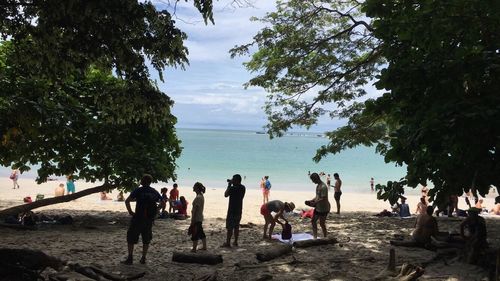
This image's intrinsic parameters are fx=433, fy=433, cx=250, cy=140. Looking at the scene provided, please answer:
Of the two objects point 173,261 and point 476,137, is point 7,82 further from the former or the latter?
point 476,137

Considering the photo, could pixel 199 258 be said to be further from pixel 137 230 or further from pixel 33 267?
pixel 33 267

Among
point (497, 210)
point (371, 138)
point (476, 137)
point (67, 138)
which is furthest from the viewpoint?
point (497, 210)

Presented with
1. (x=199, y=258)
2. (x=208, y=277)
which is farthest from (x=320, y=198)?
(x=208, y=277)

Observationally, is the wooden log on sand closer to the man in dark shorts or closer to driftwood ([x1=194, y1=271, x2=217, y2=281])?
driftwood ([x1=194, y1=271, x2=217, y2=281])

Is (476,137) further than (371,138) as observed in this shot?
No

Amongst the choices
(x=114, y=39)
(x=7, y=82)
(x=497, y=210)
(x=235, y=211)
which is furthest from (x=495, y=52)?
(x=497, y=210)

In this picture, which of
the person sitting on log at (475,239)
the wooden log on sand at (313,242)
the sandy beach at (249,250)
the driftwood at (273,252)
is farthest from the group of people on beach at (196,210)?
the person sitting on log at (475,239)

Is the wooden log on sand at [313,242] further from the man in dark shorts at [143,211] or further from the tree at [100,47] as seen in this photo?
the tree at [100,47]

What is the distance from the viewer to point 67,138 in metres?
13.0

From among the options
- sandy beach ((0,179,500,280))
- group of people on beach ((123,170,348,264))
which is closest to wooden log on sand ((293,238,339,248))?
sandy beach ((0,179,500,280))

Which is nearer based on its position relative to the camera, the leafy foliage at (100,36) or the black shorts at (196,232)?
the leafy foliage at (100,36)

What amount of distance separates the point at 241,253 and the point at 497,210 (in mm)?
16021

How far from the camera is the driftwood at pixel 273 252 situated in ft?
28.4

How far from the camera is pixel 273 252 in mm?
8906
